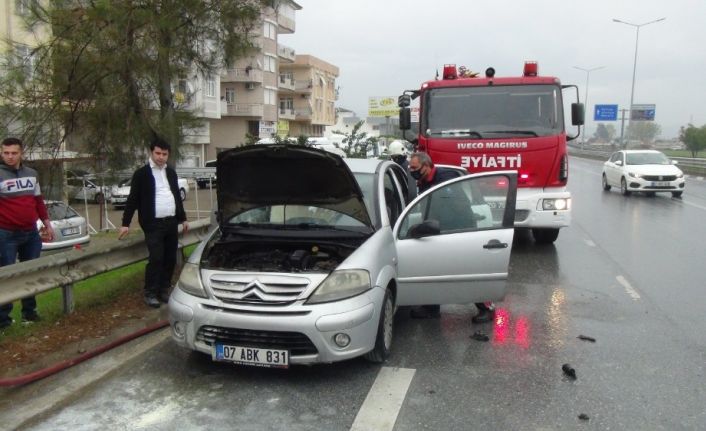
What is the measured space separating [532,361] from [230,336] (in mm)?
2409

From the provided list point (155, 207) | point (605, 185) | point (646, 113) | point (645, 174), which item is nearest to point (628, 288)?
point (155, 207)

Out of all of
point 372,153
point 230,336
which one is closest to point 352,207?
point 230,336

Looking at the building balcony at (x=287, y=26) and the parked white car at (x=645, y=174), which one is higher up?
the building balcony at (x=287, y=26)

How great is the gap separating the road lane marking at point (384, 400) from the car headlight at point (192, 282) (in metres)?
1.43

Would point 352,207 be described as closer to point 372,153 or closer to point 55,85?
point 55,85

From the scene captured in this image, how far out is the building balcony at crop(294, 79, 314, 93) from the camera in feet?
245

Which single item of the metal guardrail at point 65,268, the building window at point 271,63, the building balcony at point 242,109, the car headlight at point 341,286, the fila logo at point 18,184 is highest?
the building window at point 271,63

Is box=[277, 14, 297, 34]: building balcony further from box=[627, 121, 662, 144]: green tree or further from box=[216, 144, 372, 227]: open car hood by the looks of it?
box=[627, 121, 662, 144]: green tree

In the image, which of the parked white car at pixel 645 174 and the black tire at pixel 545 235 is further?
the parked white car at pixel 645 174

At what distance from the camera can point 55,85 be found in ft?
19.7

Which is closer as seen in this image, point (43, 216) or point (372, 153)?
point (43, 216)

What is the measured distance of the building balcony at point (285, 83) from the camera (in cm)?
7031

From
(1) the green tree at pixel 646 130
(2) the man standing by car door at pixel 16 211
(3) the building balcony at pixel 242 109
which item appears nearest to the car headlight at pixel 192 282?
(2) the man standing by car door at pixel 16 211

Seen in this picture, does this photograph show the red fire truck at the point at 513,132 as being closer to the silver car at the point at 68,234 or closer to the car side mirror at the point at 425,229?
the car side mirror at the point at 425,229
